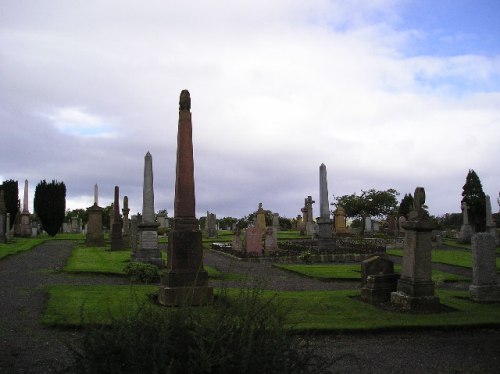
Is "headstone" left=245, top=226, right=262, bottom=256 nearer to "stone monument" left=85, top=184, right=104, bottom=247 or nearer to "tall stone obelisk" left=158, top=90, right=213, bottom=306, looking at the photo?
"stone monument" left=85, top=184, right=104, bottom=247

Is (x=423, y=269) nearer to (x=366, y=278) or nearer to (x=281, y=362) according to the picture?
(x=366, y=278)

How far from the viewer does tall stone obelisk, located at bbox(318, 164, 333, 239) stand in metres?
25.1

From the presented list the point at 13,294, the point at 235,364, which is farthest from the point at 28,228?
the point at 235,364

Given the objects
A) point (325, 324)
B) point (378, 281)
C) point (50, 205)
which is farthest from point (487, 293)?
point (50, 205)

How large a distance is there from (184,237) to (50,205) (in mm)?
41679

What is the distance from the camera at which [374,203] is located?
5722 cm

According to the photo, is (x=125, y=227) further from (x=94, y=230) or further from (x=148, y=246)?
(x=148, y=246)

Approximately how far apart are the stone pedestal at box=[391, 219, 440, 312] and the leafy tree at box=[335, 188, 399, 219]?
46.3 meters

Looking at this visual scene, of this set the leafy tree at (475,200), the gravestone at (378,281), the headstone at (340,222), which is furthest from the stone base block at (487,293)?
the leafy tree at (475,200)

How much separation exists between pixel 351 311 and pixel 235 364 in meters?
7.01

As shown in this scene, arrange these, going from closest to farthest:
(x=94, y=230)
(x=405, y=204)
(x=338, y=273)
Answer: (x=338, y=273) < (x=94, y=230) < (x=405, y=204)

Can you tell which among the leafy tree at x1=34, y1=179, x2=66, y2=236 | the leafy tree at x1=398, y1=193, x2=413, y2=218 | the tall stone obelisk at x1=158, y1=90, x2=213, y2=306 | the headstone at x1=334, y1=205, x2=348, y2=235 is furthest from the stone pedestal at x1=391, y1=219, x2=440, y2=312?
the leafy tree at x1=398, y1=193, x2=413, y2=218

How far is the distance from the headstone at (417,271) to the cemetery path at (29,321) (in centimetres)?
683

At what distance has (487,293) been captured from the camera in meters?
11.5
